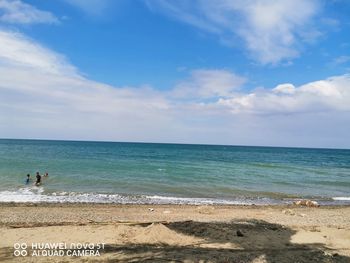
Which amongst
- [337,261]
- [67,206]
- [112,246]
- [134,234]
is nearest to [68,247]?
[112,246]

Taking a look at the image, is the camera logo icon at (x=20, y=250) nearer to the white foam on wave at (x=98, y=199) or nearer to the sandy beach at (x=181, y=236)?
the sandy beach at (x=181, y=236)

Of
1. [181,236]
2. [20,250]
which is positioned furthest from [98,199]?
[20,250]

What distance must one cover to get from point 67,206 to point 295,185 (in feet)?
68.5

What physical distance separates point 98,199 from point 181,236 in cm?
1092

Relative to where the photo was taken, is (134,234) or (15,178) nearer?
(134,234)

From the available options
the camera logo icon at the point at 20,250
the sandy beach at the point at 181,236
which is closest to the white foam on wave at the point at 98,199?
the sandy beach at the point at 181,236

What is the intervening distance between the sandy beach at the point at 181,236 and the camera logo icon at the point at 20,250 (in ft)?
0.39

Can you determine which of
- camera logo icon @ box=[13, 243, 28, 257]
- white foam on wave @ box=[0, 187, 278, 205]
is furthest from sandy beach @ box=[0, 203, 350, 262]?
white foam on wave @ box=[0, 187, 278, 205]

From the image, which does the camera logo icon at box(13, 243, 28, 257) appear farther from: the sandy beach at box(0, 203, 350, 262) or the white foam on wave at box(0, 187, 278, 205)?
the white foam on wave at box(0, 187, 278, 205)

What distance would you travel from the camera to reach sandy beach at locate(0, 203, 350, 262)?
26.7 ft

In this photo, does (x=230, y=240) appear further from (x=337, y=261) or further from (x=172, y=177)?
(x=172, y=177)

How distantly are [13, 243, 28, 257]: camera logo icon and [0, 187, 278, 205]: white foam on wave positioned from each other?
32.5 ft

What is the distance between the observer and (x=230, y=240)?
973 centimetres

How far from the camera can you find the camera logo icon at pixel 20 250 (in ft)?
26.4
